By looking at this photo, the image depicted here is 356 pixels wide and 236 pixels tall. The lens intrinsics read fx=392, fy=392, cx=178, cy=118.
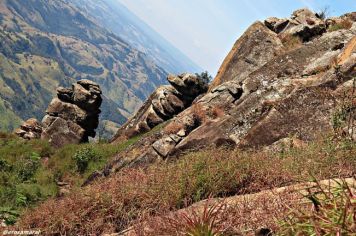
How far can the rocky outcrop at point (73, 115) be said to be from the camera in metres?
41.7

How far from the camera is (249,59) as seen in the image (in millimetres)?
30516

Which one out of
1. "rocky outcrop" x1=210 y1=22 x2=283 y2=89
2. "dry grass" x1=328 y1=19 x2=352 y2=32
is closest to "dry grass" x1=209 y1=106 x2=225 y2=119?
"rocky outcrop" x1=210 y1=22 x2=283 y2=89

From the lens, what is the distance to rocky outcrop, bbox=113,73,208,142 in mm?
37594

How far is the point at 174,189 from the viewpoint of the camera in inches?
353

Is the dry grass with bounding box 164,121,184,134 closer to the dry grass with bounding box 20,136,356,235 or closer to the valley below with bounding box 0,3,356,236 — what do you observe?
the valley below with bounding box 0,3,356,236

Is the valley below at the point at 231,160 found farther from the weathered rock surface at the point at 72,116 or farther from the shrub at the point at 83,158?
the weathered rock surface at the point at 72,116

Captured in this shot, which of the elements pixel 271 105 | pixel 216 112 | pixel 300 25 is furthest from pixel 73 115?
pixel 271 105

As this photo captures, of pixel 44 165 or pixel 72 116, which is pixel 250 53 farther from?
pixel 72 116

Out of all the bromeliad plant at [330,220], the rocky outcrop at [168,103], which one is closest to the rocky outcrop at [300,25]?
the rocky outcrop at [168,103]

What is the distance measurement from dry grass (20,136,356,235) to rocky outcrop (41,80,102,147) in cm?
3168

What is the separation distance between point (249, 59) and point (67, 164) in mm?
16545

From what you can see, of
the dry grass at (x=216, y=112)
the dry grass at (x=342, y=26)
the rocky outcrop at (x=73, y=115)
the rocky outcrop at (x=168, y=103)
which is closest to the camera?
the dry grass at (x=216, y=112)

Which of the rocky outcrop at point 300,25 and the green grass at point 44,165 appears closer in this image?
the green grass at point 44,165

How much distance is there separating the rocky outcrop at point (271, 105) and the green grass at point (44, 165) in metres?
4.95
